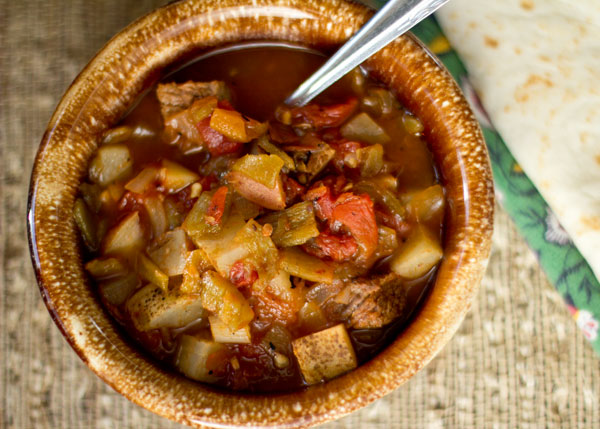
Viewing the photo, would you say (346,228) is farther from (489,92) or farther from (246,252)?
(489,92)

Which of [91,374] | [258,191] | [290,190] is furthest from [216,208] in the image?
[91,374]

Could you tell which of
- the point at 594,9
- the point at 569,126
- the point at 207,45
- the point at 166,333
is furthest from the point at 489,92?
the point at 166,333

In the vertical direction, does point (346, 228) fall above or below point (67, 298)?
below

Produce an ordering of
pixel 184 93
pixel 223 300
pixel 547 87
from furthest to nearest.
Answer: pixel 547 87 < pixel 184 93 < pixel 223 300

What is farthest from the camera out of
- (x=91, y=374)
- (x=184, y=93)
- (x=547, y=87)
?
(x=91, y=374)

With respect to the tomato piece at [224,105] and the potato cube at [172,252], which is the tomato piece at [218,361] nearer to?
the potato cube at [172,252]

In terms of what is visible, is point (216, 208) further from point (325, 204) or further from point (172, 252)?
point (325, 204)
